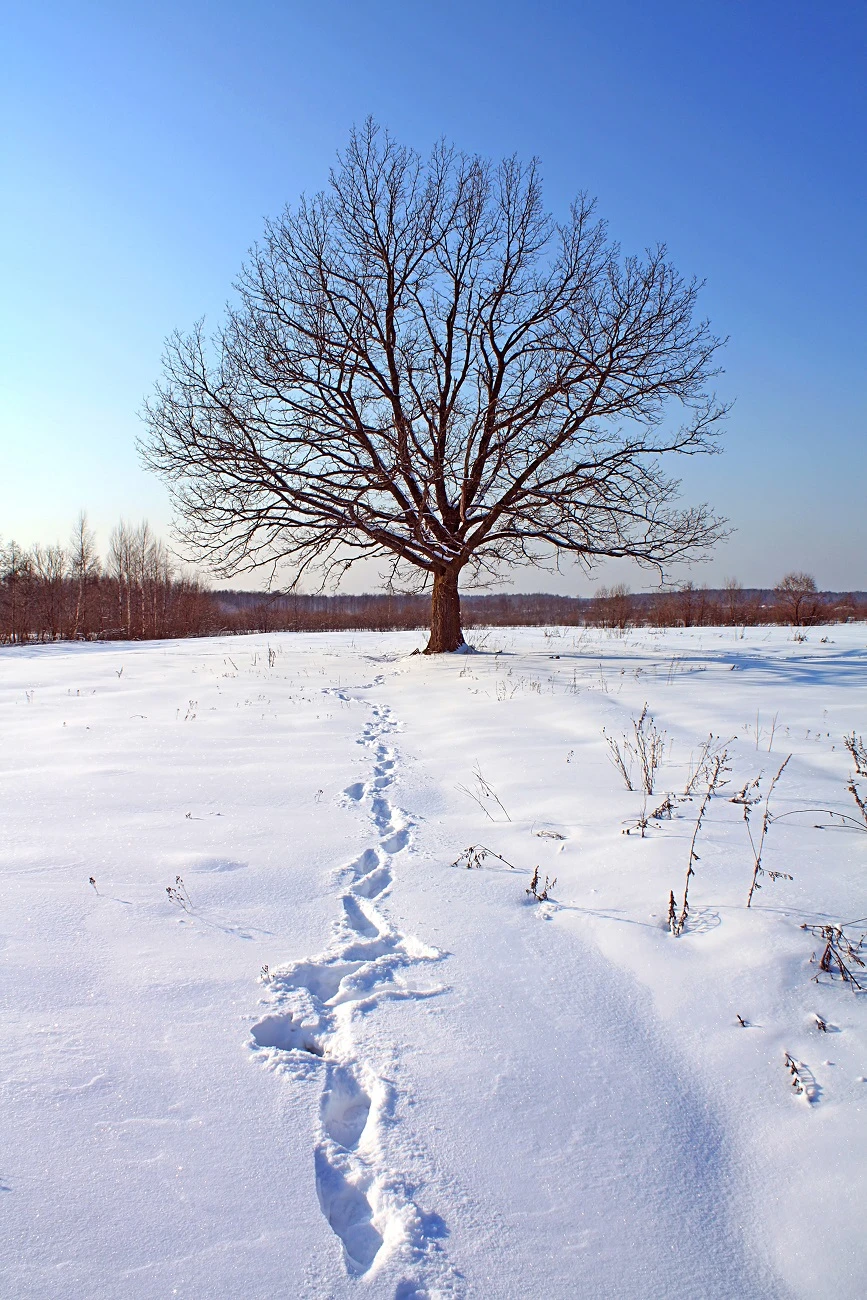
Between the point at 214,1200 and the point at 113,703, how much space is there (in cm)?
829

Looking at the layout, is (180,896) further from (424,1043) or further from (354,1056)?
(424,1043)

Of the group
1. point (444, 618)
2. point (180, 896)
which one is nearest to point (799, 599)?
point (444, 618)

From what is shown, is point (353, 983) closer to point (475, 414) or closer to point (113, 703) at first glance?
point (113, 703)

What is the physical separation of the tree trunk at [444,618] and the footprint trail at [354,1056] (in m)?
10.5

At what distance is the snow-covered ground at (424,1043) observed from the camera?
1509 millimetres

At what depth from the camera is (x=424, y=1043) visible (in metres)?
2.23

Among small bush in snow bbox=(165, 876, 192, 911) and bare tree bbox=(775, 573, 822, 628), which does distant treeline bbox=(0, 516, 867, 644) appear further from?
small bush in snow bbox=(165, 876, 192, 911)

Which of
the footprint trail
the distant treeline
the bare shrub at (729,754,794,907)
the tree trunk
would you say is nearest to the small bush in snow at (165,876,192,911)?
the footprint trail

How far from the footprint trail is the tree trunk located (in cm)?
1054

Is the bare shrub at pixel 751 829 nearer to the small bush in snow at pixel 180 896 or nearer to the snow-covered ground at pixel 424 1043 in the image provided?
the snow-covered ground at pixel 424 1043

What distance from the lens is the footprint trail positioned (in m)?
1.56

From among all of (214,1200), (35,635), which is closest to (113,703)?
(214,1200)

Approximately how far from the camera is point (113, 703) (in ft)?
29.3

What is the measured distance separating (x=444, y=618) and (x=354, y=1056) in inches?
485
